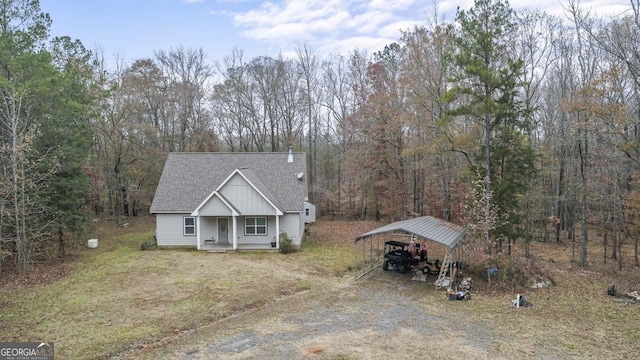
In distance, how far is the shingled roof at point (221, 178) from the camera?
21.8m

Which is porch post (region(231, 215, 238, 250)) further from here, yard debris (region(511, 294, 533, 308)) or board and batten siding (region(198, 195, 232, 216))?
yard debris (region(511, 294, 533, 308))

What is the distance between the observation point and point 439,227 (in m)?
17.0

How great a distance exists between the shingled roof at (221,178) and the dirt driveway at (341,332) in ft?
31.9

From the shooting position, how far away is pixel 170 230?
2150cm

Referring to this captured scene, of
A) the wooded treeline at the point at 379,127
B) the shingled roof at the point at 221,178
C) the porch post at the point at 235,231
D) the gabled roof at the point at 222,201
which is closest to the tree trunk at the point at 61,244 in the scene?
the wooded treeline at the point at 379,127

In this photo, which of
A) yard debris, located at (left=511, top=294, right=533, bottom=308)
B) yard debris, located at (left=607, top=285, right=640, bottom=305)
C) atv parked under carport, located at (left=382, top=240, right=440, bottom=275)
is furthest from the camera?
atv parked under carport, located at (left=382, top=240, right=440, bottom=275)

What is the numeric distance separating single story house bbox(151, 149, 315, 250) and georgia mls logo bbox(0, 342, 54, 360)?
37.1 feet

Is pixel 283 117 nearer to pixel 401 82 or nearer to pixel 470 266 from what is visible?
pixel 401 82

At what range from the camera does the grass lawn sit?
32.4 ft

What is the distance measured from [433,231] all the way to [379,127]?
47.8ft

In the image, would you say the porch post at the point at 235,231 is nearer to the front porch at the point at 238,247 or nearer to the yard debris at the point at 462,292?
the front porch at the point at 238,247

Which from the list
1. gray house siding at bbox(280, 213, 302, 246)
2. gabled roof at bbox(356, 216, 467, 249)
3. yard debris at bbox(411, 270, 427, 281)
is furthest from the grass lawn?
yard debris at bbox(411, 270, 427, 281)

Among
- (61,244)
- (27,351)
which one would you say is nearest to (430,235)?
(27,351)

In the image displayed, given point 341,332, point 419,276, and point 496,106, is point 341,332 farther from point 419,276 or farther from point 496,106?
point 496,106
